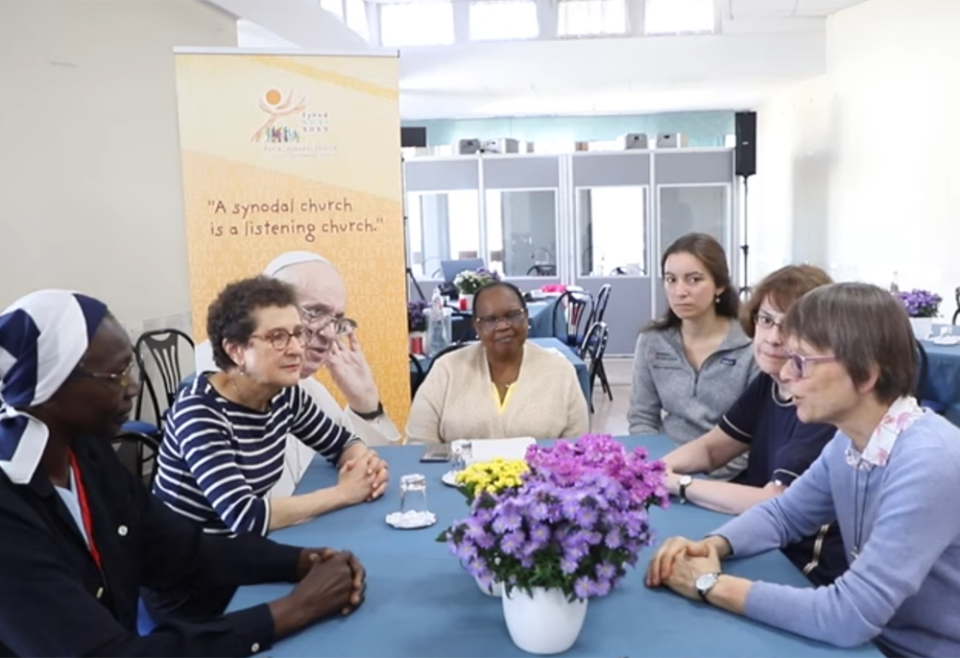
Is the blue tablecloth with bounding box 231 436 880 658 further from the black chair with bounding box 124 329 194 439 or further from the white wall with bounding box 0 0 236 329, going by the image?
the black chair with bounding box 124 329 194 439

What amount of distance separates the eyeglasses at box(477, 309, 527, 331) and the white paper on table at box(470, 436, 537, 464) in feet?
1.56

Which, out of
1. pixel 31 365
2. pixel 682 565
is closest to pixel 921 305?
pixel 682 565

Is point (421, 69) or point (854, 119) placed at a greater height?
point (421, 69)

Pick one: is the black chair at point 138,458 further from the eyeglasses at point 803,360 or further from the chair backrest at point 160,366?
the eyeglasses at point 803,360

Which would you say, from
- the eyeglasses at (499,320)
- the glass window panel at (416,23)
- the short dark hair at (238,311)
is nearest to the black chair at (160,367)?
the eyeglasses at (499,320)

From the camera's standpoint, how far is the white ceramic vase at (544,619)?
1.21 meters

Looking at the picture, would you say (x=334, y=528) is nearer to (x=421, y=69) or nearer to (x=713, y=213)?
(x=421, y=69)

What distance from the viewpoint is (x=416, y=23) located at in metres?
8.39

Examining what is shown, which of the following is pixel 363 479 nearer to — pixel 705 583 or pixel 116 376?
pixel 116 376

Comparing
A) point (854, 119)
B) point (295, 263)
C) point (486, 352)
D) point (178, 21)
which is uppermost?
point (178, 21)

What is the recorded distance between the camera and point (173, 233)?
5078 mm

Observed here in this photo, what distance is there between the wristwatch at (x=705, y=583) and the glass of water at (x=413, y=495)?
68 centimetres

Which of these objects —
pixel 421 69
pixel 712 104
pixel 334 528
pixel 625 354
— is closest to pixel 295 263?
pixel 334 528

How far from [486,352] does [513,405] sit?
0.68ft
